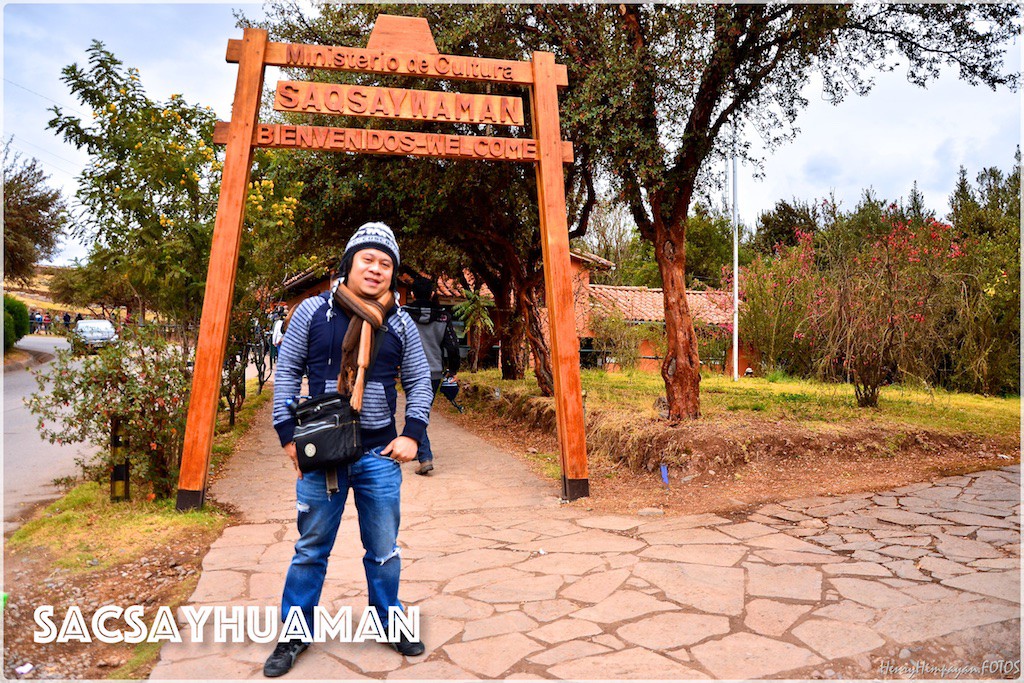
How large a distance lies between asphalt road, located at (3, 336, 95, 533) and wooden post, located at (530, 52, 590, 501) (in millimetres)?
3799

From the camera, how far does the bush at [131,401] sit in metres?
5.50

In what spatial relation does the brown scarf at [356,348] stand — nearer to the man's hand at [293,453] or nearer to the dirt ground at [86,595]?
the man's hand at [293,453]

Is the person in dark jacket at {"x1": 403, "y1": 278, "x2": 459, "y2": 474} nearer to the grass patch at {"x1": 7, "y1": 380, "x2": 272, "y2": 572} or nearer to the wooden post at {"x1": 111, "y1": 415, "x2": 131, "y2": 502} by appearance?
the grass patch at {"x1": 7, "y1": 380, "x2": 272, "y2": 572}

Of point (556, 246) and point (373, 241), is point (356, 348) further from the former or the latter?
point (556, 246)

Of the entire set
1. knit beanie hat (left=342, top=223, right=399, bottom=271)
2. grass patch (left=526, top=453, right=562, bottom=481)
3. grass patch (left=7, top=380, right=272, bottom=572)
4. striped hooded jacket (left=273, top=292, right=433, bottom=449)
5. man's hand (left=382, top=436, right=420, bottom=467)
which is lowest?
grass patch (left=526, top=453, right=562, bottom=481)

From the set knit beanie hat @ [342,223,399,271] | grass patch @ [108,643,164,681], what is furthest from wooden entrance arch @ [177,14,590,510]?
knit beanie hat @ [342,223,399,271]

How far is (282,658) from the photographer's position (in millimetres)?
3033

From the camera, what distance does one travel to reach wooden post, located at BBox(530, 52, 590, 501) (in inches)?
247

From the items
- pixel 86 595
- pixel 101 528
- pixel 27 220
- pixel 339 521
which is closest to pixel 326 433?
pixel 339 521

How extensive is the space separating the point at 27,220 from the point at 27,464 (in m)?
19.3

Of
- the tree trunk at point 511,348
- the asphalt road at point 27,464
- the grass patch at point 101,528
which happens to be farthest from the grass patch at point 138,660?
the tree trunk at point 511,348

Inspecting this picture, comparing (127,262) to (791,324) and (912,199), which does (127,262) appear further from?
(912,199)

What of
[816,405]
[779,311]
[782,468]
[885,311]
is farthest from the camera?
[779,311]

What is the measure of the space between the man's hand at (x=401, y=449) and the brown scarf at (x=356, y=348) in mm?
215
